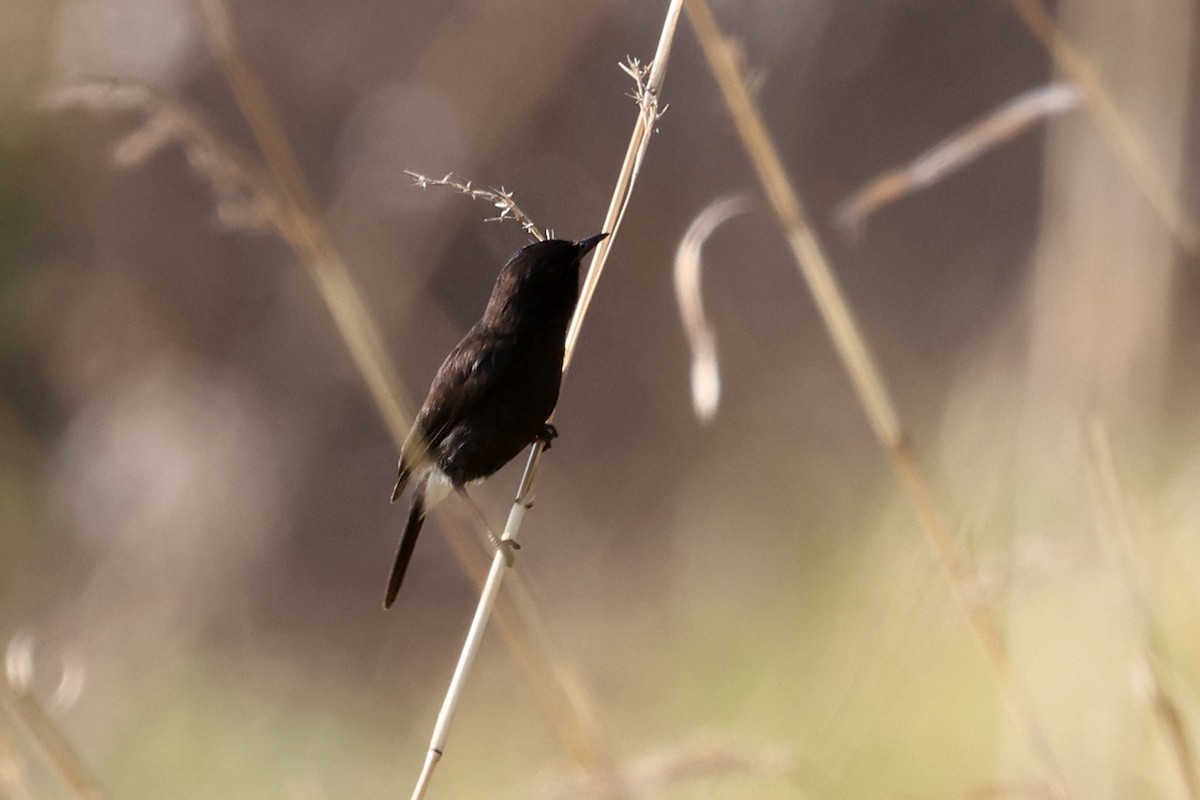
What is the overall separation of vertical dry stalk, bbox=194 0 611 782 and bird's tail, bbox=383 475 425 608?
1.24 ft

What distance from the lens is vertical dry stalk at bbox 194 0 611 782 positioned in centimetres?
219

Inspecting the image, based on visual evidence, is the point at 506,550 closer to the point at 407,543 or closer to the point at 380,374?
the point at 380,374

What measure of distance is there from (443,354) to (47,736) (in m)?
5.60

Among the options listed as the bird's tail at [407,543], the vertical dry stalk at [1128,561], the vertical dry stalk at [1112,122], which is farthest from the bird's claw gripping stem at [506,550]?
the vertical dry stalk at [1112,122]

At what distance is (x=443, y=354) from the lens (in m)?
7.63

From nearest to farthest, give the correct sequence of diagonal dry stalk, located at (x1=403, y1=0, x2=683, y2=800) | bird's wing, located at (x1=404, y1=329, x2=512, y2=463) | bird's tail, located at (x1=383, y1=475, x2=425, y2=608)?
1. diagonal dry stalk, located at (x1=403, y1=0, x2=683, y2=800)
2. bird's tail, located at (x1=383, y1=475, x2=425, y2=608)
3. bird's wing, located at (x1=404, y1=329, x2=512, y2=463)

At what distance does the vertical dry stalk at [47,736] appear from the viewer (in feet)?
6.67

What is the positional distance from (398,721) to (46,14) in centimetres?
501

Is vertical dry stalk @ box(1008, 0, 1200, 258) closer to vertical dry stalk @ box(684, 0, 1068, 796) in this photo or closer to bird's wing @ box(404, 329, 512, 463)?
vertical dry stalk @ box(684, 0, 1068, 796)

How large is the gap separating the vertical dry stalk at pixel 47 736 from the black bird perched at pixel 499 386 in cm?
79

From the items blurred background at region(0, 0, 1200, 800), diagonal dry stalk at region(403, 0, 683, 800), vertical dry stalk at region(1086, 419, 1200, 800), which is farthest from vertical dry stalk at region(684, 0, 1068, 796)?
blurred background at region(0, 0, 1200, 800)

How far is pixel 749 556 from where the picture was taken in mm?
5949

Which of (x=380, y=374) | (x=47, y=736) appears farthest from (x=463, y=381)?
(x=47, y=736)

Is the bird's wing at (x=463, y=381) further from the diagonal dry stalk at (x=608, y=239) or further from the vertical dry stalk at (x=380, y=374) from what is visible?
the diagonal dry stalk at (x=608, y=239)
